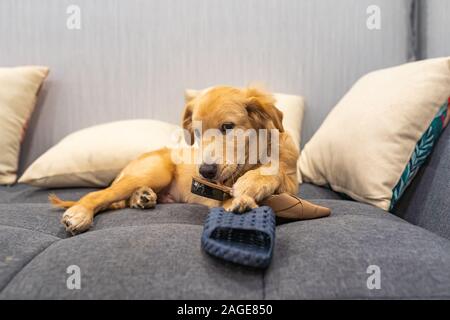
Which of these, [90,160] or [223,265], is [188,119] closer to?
[90,160]

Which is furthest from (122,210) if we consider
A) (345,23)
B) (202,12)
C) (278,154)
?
(345,23)

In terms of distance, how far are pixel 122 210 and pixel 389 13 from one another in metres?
1.89

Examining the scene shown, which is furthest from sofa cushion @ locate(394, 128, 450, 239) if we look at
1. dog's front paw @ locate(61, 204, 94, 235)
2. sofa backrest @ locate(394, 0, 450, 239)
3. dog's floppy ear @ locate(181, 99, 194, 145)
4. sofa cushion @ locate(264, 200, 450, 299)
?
dog's front paw @ locate(61, 204, 94, 235)

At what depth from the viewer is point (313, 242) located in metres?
0.96

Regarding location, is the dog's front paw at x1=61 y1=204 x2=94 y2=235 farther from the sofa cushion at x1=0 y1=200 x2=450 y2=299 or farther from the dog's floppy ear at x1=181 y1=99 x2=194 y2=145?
the dog's floppy ear at x1=181 y1=99 x2=194 y2=145

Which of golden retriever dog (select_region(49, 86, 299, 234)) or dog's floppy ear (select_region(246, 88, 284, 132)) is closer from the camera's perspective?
golden retriever dog (select_region(49, 86, 299, 234))

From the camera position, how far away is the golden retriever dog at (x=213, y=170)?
49.9 inches

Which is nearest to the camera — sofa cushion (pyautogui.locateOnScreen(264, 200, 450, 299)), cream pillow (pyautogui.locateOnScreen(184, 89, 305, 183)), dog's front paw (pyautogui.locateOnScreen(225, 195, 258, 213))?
sofa cushion (pyautogui.locateOnScreen(264, 200, 450, 299))

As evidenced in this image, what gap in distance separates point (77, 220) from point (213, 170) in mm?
446

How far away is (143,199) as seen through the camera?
1.49 meters

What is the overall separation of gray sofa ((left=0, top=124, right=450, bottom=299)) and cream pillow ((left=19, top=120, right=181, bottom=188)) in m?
0.77

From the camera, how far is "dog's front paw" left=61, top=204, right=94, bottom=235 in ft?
4.10

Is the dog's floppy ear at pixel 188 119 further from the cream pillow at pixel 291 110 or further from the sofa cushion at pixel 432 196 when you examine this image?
the sofa cushion at pixel 432 196

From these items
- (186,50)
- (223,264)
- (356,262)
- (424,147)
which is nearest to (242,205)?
(223,264)
